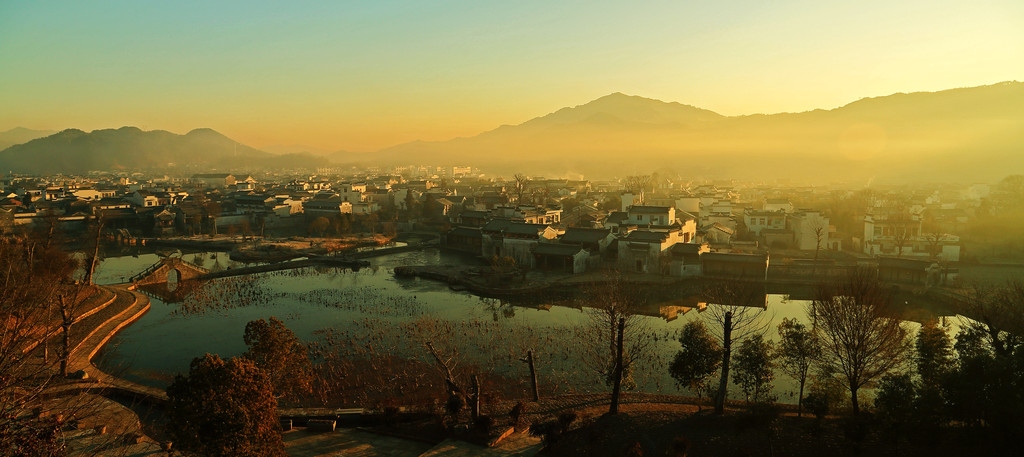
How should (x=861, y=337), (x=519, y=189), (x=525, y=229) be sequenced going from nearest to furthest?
(x=861, y=337), (x=525, y=229), (x=519, y=189)

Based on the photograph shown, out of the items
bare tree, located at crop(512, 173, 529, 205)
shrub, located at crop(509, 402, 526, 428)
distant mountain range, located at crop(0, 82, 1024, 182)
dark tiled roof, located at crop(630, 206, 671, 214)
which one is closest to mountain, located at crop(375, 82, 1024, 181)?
distant mountain range, located at crop(0, 82, 1024, 182)

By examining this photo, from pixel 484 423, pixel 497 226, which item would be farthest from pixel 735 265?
pixel 484 423

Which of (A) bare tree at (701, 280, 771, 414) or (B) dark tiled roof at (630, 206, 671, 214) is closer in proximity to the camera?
(A) bare tree at (701, 280, 771, 414)

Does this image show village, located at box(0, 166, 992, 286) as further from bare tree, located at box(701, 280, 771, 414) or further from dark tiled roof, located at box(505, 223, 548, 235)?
bare tree, located at box(701, 280, 771, 414)

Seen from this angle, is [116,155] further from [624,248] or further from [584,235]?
[624,248]

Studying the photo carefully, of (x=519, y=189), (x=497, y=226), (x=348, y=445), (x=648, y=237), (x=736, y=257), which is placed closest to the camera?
(x=348, y=445)

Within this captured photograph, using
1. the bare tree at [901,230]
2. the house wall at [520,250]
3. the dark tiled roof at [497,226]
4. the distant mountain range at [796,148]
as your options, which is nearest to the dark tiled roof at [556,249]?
the house wall at [520,250]

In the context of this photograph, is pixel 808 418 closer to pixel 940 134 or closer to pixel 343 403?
pixel 343 403
